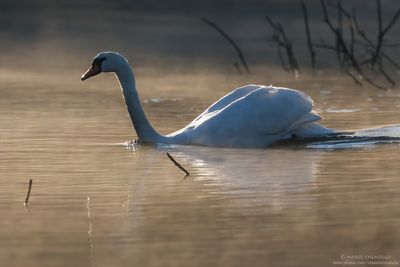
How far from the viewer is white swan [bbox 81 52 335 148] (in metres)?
11.7

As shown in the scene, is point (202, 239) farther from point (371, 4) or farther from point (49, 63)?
point (371, 4)

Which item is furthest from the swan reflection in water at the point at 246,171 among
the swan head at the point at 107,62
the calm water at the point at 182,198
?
the swan head at the point at 107,62

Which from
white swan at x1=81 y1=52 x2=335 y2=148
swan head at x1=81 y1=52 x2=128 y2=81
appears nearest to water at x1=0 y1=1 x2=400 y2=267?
white swan at x1=81 y1=52 x2=335 y2=148

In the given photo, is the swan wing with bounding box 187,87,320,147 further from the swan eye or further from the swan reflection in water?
the swan eye

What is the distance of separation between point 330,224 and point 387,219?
1.29 feet

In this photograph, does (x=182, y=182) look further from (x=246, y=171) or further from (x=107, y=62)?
(x=107, y=62)

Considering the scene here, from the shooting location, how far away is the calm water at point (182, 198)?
287 inches


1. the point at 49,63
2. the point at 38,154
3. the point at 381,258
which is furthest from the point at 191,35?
the point at 381,258

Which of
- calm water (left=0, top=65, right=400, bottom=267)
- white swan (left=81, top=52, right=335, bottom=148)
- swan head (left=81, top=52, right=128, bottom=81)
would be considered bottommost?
calm water (left=0, top=65, right=400, bottom=267)

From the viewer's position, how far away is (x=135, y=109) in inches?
502

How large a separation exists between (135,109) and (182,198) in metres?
3.89

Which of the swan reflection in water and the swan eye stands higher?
the swan eye

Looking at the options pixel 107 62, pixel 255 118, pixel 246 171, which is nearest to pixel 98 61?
pixel 107 62

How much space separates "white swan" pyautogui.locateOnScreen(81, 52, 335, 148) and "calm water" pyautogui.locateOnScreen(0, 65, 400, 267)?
150mm
